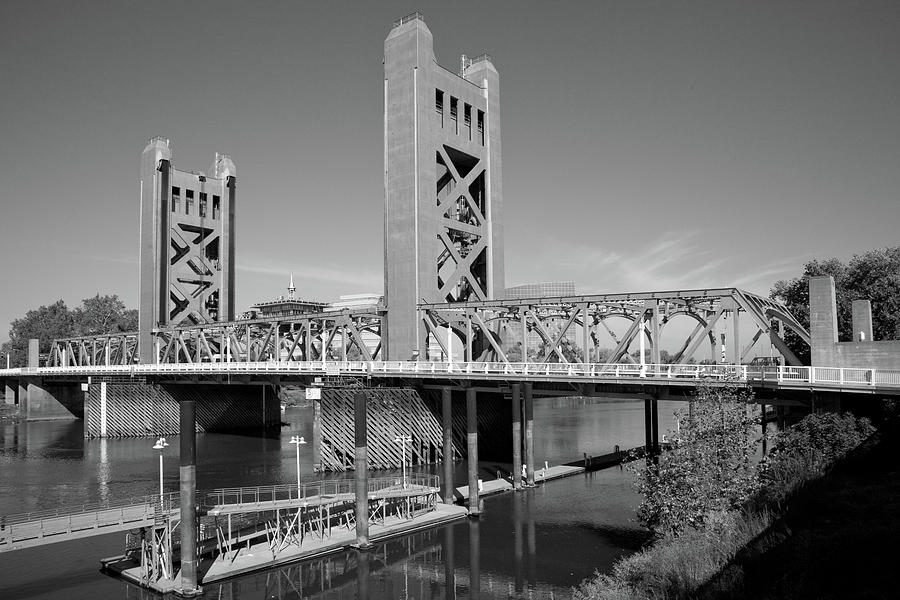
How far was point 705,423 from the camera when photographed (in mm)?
33562

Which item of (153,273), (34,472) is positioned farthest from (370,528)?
(153,273)

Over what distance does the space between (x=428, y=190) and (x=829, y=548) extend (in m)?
52.2

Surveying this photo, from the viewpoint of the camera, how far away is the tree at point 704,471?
32.1 meters

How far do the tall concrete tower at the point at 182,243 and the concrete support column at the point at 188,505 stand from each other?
81515mm

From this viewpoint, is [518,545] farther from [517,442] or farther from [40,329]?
[40,329]

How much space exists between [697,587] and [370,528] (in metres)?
22.5

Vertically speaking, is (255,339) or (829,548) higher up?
(255,339)

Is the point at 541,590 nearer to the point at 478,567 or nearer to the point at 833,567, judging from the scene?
the point at 478,567

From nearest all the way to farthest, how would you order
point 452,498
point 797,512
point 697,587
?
point 697,587
point 797,512
point 452,498

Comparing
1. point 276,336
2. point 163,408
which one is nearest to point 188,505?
point 276,336

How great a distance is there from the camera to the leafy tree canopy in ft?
525

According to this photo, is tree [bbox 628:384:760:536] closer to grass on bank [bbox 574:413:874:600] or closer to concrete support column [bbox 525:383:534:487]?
grass on bank [bbox 574:413:874:600]

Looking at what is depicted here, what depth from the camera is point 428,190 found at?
68062 mm

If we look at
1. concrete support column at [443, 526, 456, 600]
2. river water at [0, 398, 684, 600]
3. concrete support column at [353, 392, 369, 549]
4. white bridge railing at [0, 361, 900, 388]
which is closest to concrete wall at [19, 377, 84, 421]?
river water at [0, 398, 684, 600]
